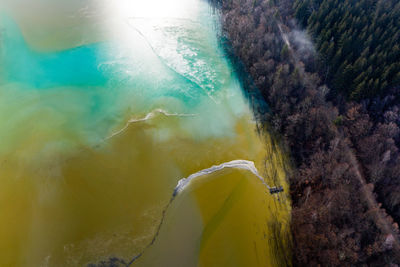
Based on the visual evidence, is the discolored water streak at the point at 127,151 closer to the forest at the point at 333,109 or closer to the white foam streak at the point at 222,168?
the white foam streak at the point at 222,168

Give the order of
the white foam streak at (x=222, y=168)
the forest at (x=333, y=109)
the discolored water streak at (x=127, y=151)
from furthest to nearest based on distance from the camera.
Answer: the white foam streak at (x=222, y=168) → the discolored water streak at (x=127, y=151) → the forest at (x=333, y=109)

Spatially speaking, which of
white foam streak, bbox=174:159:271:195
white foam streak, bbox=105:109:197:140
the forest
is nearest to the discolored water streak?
white foam streak, bbox=105:109:197:140

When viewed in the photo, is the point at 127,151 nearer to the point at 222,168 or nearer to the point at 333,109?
the point at 222,168

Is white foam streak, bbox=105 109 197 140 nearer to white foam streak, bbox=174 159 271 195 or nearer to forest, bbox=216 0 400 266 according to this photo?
white foam streak, bbox=174 159 271 195

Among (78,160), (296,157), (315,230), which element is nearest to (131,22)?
(78,160)

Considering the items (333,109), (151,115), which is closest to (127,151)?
(151,115)

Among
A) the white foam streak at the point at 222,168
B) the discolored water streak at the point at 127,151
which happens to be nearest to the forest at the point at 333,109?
the discolored water streak at the point at 127,151
